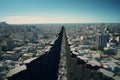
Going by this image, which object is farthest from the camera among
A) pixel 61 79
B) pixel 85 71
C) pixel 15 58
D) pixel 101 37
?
pixel 101 37

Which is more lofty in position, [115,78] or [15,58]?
[115,78]

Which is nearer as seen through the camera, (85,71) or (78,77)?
(85,71)

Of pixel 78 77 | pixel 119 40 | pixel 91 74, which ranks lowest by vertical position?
pixel 119 40

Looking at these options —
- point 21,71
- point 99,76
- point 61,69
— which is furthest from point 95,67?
point 61,69

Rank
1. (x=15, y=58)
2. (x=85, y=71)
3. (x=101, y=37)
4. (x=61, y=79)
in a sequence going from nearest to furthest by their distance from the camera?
(x=85, y=71) < (x=61, y=79) < (x=15, y=58) < (x=101, y=37)

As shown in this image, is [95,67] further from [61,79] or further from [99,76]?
[61,79]

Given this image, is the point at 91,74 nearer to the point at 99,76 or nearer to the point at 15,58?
the point at 99,76

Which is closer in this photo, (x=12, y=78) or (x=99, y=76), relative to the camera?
(x=12, y=78)

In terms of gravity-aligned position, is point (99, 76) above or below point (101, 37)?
above

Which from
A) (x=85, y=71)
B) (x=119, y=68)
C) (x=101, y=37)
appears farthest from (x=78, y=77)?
(x=101, y=37)
